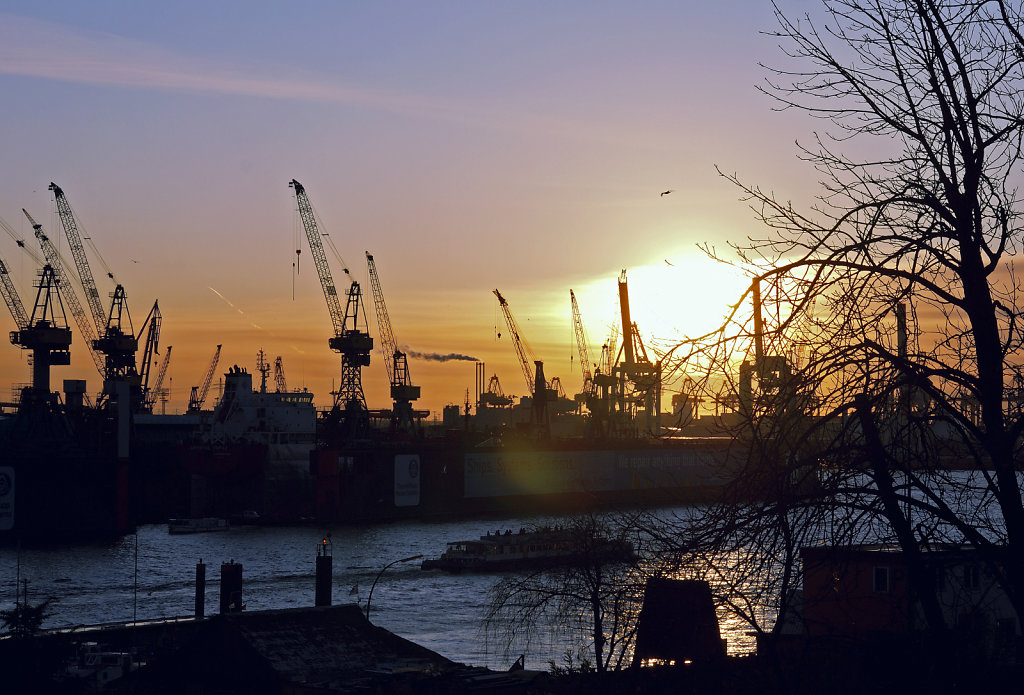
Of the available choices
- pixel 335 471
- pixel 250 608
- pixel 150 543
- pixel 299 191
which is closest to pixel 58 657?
pixel 250 608

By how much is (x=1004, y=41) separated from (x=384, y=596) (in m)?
45.7

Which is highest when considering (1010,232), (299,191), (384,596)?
(299,191)

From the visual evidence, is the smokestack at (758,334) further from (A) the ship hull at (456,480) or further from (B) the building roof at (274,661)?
(A) the ship hull at (456,480)

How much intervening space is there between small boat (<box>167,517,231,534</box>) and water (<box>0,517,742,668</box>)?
0.78 m

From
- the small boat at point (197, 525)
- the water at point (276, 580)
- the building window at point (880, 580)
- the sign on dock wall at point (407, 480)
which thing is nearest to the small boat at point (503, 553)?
the water at point (276, 580)

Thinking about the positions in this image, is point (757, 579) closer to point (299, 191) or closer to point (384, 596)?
point (384, 596)

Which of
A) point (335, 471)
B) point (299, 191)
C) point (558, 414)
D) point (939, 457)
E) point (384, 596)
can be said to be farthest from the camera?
point (558, 414)

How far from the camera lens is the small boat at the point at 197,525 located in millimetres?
75625

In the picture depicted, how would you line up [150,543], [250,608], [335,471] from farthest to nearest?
1. [335,471]
2. [150,543]
3. [250,608]

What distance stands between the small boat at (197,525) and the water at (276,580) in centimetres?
78

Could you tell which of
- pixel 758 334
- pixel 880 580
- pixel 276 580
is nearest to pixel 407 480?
pixel 276 580

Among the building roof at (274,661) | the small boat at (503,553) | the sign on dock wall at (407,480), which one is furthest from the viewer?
the sign on dock wall at (407,480)

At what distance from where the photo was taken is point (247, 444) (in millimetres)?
84688

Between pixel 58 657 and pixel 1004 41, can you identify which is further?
pixel 58 657
